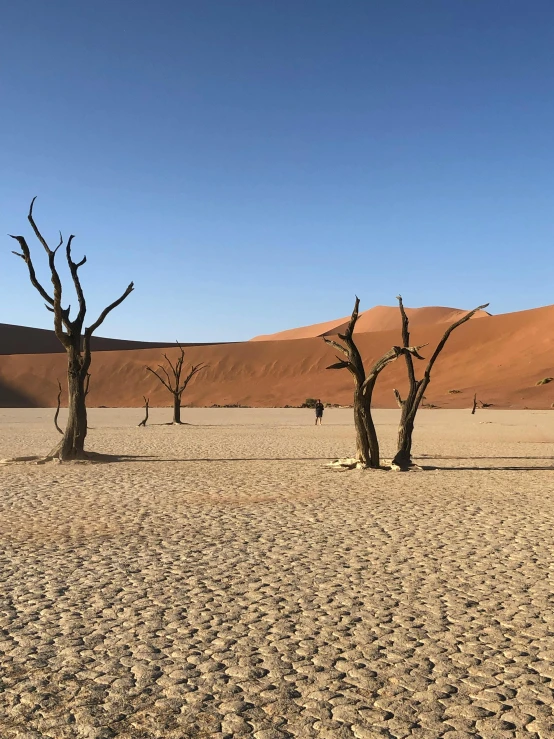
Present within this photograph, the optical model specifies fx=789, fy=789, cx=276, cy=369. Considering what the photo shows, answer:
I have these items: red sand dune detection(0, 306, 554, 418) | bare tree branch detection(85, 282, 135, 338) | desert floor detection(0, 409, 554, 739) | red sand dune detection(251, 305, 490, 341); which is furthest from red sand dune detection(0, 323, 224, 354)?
desert floor detection(0, 409, 554, 739)

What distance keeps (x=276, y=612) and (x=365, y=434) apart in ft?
34.4

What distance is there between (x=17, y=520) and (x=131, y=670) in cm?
587

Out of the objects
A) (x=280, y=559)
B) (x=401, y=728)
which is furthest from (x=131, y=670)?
(x=280, y=559)

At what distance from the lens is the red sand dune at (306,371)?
72125 mm

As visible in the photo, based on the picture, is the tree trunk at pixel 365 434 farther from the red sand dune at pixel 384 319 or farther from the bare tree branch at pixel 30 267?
the red sand dune at pixel 384 319

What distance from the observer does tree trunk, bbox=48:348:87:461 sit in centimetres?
A: 1764

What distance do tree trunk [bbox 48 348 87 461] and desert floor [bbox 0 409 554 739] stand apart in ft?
14.5

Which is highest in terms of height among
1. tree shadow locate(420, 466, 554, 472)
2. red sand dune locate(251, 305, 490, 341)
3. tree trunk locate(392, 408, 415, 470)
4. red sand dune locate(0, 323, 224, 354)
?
red sand dune locate(251, 305, 490, 341)

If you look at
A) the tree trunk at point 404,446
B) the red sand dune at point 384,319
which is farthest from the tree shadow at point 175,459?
the red sand dune at point 384,319

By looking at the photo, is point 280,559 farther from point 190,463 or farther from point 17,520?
point 190,463

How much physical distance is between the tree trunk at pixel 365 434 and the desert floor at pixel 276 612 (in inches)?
131

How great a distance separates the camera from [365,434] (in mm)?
16422

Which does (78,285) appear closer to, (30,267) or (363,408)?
(30,267)

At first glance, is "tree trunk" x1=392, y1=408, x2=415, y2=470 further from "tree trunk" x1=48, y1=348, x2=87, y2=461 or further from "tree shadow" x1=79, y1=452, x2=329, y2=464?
"tree trunk" x1=48, y1=348, x2=87, y2=461
